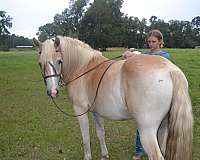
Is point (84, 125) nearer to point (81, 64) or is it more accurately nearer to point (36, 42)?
point (81, 64)

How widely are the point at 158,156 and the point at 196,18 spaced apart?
105037mm

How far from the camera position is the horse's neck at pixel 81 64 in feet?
17.2

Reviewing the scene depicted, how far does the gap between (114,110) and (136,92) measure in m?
0.59

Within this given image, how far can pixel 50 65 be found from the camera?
468 centimetres

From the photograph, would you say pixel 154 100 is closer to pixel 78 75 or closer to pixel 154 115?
pixel 154 115

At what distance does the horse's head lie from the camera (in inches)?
183

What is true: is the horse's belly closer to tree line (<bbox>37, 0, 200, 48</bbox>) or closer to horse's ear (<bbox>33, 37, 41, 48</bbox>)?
horse's ear (<bbox>33, 37, 41, 48</bbox>)

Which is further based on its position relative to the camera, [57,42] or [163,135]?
[57,42]

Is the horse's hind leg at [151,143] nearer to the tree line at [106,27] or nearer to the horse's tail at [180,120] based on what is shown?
the horse's tail at [180,120]

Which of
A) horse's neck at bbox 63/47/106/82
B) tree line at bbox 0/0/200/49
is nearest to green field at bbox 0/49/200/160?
horse's neck at bbox 63/47/106/82

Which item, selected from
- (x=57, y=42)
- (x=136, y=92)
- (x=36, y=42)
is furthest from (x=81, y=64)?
(x=136, y=92)

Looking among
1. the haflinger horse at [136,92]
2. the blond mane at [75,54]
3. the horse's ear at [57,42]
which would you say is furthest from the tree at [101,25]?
the horse's ear at [57,42]

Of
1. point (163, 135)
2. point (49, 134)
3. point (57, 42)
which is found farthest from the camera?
point (49, 134)

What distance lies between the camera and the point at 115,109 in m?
4.48
